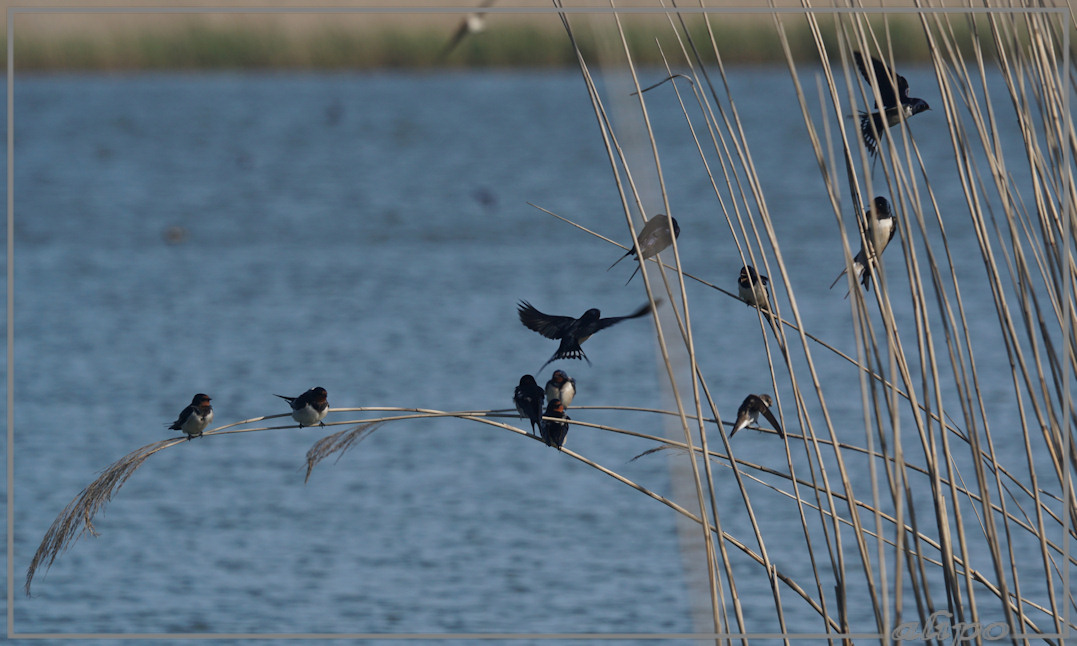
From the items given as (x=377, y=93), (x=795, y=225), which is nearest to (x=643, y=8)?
(x=795, y=225)

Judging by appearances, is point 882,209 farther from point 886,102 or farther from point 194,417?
point 194,417

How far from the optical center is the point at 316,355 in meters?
9.73

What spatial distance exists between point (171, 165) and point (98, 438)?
12647 millimetres

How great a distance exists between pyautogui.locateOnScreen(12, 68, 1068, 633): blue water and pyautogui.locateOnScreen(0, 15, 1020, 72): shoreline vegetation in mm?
1788

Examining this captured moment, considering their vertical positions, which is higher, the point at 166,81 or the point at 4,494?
the point at 166,81

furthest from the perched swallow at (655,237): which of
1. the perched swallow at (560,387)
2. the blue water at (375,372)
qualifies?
the perched swallow at (560,387)

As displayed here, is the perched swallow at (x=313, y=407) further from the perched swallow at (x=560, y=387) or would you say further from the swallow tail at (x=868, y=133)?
the swallow tail at (x=868, y=133)

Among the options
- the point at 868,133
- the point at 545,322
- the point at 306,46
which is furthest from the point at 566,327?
the point at 306,46

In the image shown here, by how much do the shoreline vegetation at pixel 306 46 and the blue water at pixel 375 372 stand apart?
1.79 meters

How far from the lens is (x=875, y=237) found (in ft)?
6.47

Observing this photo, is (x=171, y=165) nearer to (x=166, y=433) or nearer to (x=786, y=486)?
(x=166, y=433)

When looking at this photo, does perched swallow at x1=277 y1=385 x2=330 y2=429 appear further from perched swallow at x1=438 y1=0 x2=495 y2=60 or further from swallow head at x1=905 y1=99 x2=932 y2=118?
swallow head at x1=905 y1=99 x2=932 y2=118

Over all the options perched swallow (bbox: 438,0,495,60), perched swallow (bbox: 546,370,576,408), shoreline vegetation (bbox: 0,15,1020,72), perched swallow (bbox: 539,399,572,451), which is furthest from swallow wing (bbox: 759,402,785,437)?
shoreline vegetation (bbox: 0,15,1020,72)

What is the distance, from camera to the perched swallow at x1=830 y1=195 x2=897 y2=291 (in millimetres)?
2199
